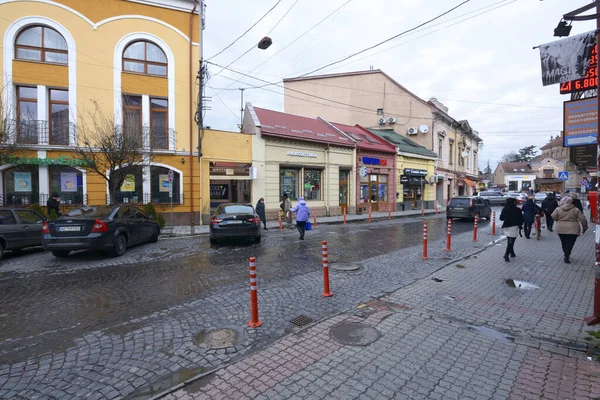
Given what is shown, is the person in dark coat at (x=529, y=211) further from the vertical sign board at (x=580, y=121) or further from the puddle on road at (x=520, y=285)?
the puddle on road at (x=520, y=285)

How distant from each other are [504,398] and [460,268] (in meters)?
5.17

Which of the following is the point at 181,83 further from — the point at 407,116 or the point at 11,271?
the point at 407,116

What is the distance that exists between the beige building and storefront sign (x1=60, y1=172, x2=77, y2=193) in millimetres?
22602

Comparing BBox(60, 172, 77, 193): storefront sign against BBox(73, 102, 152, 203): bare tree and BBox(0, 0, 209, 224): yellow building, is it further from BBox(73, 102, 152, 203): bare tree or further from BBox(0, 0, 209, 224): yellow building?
BBox(73, 102, 152, 203): bare tree

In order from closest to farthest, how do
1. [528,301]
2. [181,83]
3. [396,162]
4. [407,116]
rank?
1. [528,301]
2. [181,83]
3. [396,162]
4. [407,116]

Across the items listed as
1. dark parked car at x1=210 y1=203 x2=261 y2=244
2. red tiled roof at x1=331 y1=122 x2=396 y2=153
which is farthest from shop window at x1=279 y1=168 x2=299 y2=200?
dark parked car at x1=210 y1=203 x2=261 y2=244

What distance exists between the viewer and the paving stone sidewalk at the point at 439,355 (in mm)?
2982

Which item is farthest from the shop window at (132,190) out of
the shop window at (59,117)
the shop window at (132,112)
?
the shop window at (59,117)

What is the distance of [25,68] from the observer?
14.7 metres

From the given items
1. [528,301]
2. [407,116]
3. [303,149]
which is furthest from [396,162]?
[528,301]

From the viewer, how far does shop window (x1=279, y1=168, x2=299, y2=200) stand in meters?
20.4

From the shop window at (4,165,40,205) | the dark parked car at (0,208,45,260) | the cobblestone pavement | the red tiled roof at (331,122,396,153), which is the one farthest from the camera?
the red tiled roof at (331,122,396,153)

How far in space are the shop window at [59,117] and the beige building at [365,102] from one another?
21.5 metres

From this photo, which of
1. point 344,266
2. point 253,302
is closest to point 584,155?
point 344,266
